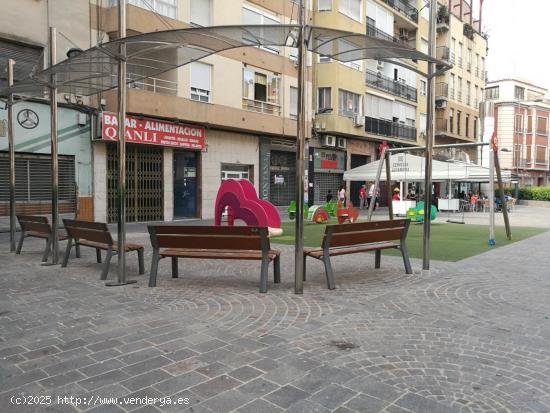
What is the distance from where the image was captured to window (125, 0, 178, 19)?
17339mm

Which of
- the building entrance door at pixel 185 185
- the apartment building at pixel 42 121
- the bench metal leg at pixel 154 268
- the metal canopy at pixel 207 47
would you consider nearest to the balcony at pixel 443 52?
the building entrance door at pixel 185 185

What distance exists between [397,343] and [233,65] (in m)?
18.7

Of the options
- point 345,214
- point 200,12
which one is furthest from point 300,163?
point 200,12

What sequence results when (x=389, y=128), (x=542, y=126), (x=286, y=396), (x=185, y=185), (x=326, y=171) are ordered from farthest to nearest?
(x=542, y=126), (x=389, y=128), (x=326, y=171), (x=185, y=185), (x=286, y=396)

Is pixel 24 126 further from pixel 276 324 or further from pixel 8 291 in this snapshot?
pixel 276 324

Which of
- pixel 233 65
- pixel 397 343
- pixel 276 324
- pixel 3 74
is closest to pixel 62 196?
pixel 3 74

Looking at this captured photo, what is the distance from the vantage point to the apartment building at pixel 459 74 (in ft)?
136

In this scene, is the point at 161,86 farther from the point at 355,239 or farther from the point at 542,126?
the point at 542,126

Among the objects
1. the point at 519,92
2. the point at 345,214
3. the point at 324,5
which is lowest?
the point at 345,214

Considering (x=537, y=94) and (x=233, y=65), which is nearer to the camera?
(x=233, y=65)

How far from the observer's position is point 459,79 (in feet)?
146

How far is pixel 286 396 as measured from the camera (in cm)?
305

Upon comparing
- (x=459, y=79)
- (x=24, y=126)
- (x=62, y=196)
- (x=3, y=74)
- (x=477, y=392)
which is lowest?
(x=477, y=392)

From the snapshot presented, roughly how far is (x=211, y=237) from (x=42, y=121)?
11.4 m
